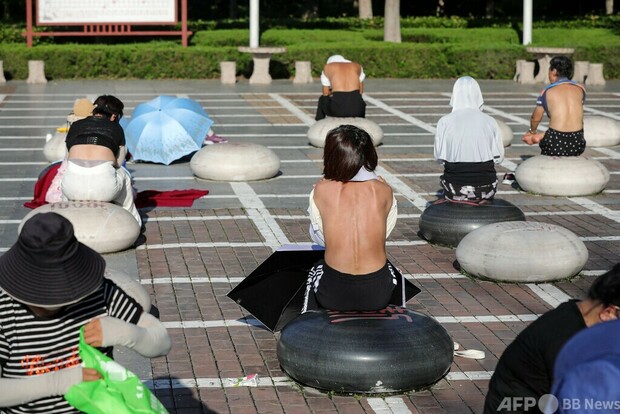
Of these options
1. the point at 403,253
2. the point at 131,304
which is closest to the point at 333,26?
the point at 403,253

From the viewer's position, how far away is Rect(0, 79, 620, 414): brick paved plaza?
7.28 meters

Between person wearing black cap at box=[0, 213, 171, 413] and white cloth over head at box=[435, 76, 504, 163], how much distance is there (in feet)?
24.0

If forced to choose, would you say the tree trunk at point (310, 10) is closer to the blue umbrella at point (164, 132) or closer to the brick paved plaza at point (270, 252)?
the brick paved plaza at point (270, 252)

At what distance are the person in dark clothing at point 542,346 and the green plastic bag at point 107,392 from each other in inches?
61.9

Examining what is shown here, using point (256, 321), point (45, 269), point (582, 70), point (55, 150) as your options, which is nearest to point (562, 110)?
point (256, 321)

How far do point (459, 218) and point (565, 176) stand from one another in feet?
10.7

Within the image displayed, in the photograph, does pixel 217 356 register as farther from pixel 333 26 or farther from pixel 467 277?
pixel 333 26

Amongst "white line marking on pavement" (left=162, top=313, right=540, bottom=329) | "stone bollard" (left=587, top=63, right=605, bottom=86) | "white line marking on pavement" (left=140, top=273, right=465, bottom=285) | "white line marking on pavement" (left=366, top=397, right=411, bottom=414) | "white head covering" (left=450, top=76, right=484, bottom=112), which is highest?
"white head covering" (left=450, top=76, right=484, bottom=112)

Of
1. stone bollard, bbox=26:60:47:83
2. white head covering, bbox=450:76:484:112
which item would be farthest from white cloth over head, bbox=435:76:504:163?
stone bollard, bbox=26:60:47:83

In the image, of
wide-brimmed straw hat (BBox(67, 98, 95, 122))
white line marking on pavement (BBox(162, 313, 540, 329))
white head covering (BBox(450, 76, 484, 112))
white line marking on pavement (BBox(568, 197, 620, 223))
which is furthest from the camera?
white line marking on pavement (BBox(568, 197, 620, 223))

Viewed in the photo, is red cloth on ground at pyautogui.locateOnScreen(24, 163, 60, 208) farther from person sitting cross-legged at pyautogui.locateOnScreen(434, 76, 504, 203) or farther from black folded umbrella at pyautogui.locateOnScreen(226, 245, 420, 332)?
black folded umbrella at pyautogui.locateOnScreen(226, 245, 420, 332)

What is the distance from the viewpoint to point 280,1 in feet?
175

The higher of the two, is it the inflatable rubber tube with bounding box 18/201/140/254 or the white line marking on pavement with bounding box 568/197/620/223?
the inflatable rubber tube with bounding box 18/201/140/254

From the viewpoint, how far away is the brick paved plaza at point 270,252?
23.9ft
